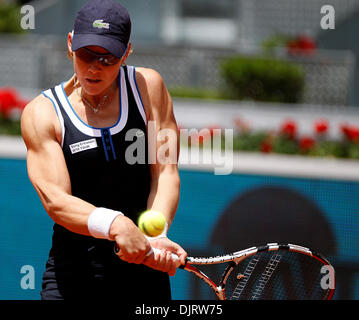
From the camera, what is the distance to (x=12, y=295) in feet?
16.7

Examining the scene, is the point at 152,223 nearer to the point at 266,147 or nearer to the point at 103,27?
the point at 103,27

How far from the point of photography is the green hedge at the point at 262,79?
10.4m

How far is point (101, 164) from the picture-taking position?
9.00 feet

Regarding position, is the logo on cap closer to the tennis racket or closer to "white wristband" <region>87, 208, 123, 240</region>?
"white wristband" <region>87, 208, 123, 240</region>

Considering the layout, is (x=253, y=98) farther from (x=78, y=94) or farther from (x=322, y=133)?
(x=78, y=94)

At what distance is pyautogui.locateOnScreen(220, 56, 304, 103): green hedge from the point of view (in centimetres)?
1042

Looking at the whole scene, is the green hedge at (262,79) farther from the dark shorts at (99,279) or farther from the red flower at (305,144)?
the dark shorts at (99,279)

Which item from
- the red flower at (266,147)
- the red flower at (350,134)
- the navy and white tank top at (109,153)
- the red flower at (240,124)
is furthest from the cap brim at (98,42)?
the red flower at (240,124)

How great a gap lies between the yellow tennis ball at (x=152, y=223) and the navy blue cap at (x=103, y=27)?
0.75m

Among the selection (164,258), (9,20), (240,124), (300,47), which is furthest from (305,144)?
(9,20)

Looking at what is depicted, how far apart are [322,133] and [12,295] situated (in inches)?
197

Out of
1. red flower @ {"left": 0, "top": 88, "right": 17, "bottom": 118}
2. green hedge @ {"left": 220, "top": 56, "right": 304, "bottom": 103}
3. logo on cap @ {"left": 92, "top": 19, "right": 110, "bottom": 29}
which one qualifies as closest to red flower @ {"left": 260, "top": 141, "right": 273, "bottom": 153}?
green hedge @ {"left": 220, "top": 56, "right": 304, "bottom": 103}

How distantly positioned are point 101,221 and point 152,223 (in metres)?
0.24
